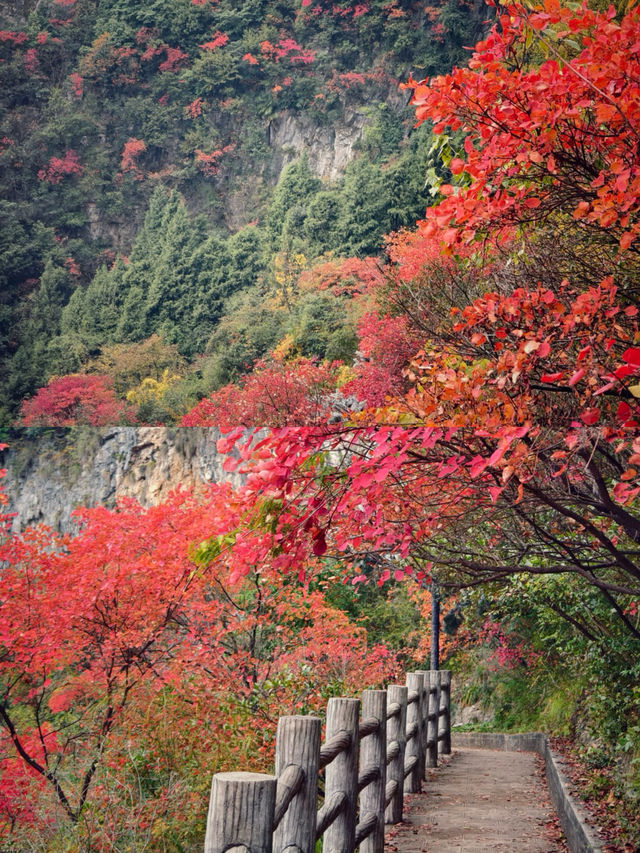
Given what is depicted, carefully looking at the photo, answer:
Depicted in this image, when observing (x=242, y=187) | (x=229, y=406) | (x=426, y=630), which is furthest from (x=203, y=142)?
(x=426, y=630)

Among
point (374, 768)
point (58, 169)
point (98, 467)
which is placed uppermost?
point (58, 169)

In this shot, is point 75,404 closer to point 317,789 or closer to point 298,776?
point 317,789

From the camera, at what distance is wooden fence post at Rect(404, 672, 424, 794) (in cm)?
725

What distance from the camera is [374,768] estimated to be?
4758mm

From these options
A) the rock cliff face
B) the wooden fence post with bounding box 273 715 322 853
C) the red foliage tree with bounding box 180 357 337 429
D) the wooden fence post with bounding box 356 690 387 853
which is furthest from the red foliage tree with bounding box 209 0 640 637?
the rock cliff face

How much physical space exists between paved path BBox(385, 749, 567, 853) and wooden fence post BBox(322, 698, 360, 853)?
5.25 feet

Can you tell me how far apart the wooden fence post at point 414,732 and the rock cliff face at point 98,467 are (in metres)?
13.5

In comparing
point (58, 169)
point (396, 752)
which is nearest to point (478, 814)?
point (396, 752)

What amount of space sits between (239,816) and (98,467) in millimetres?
22301

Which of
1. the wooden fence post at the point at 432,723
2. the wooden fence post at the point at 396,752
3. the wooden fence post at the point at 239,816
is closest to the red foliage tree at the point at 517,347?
the wooden fence post at the point at 239,816

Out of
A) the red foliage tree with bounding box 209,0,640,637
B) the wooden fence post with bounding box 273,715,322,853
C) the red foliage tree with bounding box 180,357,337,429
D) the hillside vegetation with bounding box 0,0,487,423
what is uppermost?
the hillside vegetation with bounding box 0,0,487,423

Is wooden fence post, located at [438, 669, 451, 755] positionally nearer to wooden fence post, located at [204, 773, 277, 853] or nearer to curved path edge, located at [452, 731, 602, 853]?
curved path edge, located at [452, 731, 602, 853]

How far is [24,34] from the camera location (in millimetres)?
37594

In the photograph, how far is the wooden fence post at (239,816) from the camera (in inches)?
84.9
